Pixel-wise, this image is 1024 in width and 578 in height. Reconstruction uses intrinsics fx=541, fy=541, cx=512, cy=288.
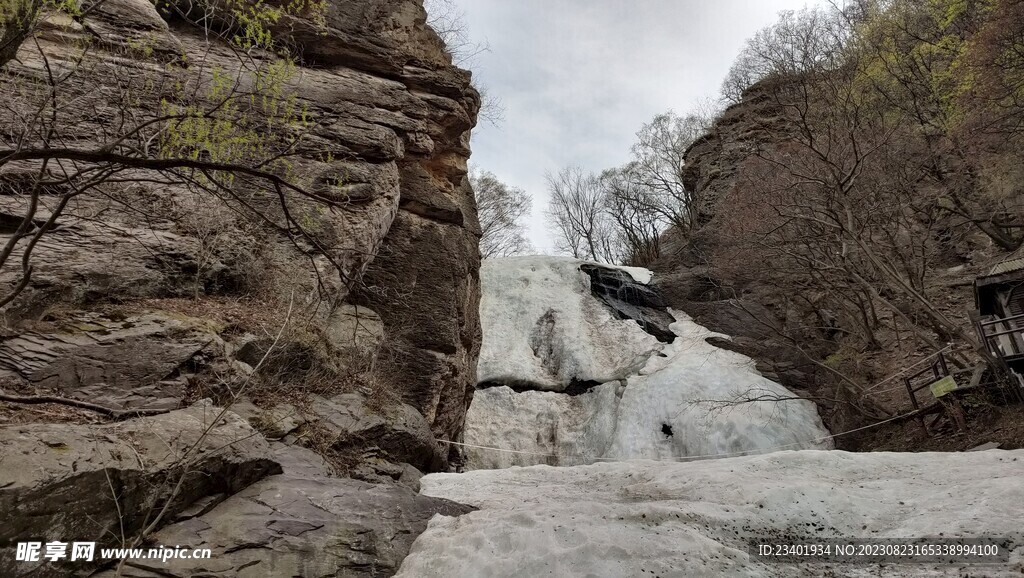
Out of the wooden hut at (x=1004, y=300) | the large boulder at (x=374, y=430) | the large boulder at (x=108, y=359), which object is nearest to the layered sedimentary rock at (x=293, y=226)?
the large boulder at (x=108, y=359)

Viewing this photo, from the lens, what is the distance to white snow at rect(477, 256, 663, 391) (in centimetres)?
1543

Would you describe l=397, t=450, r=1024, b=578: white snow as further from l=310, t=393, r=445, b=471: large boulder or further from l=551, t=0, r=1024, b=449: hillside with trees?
l=551, t=0, r=1024, b=449: hillside with trees

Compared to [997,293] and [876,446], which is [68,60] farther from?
[997,293]

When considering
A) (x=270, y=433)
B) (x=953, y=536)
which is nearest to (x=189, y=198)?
(x=270, y=433)

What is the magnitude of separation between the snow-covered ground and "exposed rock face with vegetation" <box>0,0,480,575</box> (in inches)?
92.8

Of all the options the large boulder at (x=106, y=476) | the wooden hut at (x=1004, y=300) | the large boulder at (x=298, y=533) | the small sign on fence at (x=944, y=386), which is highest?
the wooden hut at (x=1004, y=300)

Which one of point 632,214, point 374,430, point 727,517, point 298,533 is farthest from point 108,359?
point 632,214

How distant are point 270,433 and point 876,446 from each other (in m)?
11.3

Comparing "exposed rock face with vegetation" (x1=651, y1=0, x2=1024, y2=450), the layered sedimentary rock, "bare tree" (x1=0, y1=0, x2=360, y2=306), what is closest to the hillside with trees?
"exposed rock face with vegetation" (x1=651, y1=0, x2=1024, y2=450)

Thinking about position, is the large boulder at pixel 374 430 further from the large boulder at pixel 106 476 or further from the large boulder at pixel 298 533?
the large boulder at pixel 106 476

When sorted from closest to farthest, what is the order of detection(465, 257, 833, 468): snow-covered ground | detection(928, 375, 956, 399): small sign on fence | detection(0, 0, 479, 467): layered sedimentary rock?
detection(0, 0, 479, 467): layered sedimentary rock
detection(928, 375, 956, 399): small sign on fence
detection(465, 257, 833, 468): snow-covered ground

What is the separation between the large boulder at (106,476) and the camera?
2865mm

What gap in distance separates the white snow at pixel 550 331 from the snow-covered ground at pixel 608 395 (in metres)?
0.04

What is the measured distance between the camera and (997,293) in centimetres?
1034
